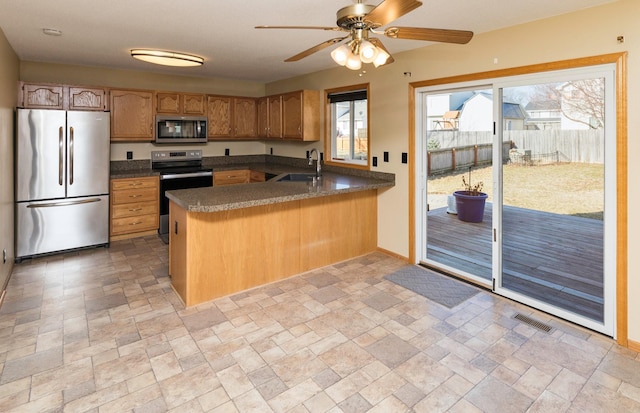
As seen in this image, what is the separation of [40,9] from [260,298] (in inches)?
113

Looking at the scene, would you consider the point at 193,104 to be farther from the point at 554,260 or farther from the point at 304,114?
the point at 554,260

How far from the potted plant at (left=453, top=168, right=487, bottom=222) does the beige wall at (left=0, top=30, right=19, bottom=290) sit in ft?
15.1

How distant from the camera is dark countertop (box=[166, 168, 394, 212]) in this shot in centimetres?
296

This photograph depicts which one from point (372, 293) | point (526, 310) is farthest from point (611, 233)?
point (372, 293)

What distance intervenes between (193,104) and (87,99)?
4.64 ft

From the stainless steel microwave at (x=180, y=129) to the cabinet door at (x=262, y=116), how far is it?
3.07 feet

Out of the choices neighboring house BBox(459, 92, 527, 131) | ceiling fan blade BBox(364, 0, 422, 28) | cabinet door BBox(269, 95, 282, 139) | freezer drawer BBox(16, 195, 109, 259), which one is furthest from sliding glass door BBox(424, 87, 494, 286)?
freezer drawer BBox(16, 195, 109, 259)

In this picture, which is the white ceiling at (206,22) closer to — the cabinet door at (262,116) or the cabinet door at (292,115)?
the cabinet door at (292,115)

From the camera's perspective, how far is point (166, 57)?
429cm

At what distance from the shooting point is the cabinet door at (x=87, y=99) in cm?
472

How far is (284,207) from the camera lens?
369cm

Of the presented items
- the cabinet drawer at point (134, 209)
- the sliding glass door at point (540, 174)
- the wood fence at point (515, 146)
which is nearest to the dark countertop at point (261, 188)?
the cabinet drawer at point (134, 209)

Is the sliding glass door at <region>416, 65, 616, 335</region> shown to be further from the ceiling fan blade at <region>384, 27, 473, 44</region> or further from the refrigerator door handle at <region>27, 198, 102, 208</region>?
the refrigerator door handle at <region>27, 198, 102, 208</region>

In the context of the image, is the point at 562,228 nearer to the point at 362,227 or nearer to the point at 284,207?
the point at 362,227
